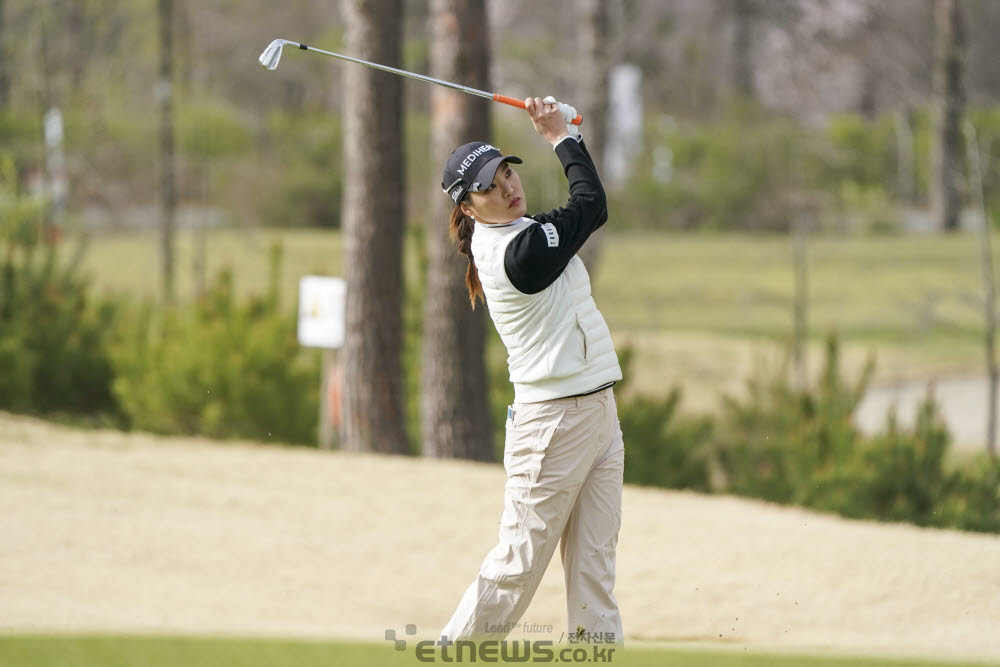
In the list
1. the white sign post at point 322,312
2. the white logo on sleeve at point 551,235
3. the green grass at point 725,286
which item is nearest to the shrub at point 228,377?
the white sign post at point 322,312

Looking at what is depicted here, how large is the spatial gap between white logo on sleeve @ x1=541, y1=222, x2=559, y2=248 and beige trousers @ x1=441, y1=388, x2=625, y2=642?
0.56 meters

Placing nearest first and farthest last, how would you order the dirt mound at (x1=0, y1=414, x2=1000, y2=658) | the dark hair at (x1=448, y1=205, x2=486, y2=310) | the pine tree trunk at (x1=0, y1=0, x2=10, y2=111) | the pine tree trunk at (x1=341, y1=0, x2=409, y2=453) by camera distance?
the dark hair at (x1=448, y1=205, x2=486, y2=310) < the dirt mound at (x1=0, y1=414, x2=1000, y2=658) < the pine tree trunk at (x1=341, y1=0, x2=409, y2=453) < the pine tree trunk at (x1=0, y1=0, x2=10, y2=111)

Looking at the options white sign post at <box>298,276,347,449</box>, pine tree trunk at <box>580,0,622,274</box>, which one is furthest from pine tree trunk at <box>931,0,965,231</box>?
white sign post at <box>298,276,347,449</box>

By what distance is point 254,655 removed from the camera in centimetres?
460

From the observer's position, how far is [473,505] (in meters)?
8.67

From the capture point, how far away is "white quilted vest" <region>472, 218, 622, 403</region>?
458 centimetres

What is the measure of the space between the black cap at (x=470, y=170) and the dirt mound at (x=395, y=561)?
80.9 inches

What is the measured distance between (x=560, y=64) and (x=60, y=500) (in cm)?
2272

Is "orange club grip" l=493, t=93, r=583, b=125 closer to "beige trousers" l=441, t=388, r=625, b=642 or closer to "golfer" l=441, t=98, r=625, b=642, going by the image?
"golfer" l=441, t=98, r=625, b=642

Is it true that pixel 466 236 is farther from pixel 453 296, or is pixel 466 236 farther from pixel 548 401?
pixel 453 296

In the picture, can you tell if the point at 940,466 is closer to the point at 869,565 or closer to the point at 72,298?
the point at 869,565

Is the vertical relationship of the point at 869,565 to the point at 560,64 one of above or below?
below

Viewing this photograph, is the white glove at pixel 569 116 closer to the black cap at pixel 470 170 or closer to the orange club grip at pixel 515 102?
the orange club grip at pixel 515 102

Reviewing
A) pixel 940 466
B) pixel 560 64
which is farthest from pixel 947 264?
pixel 940 466
